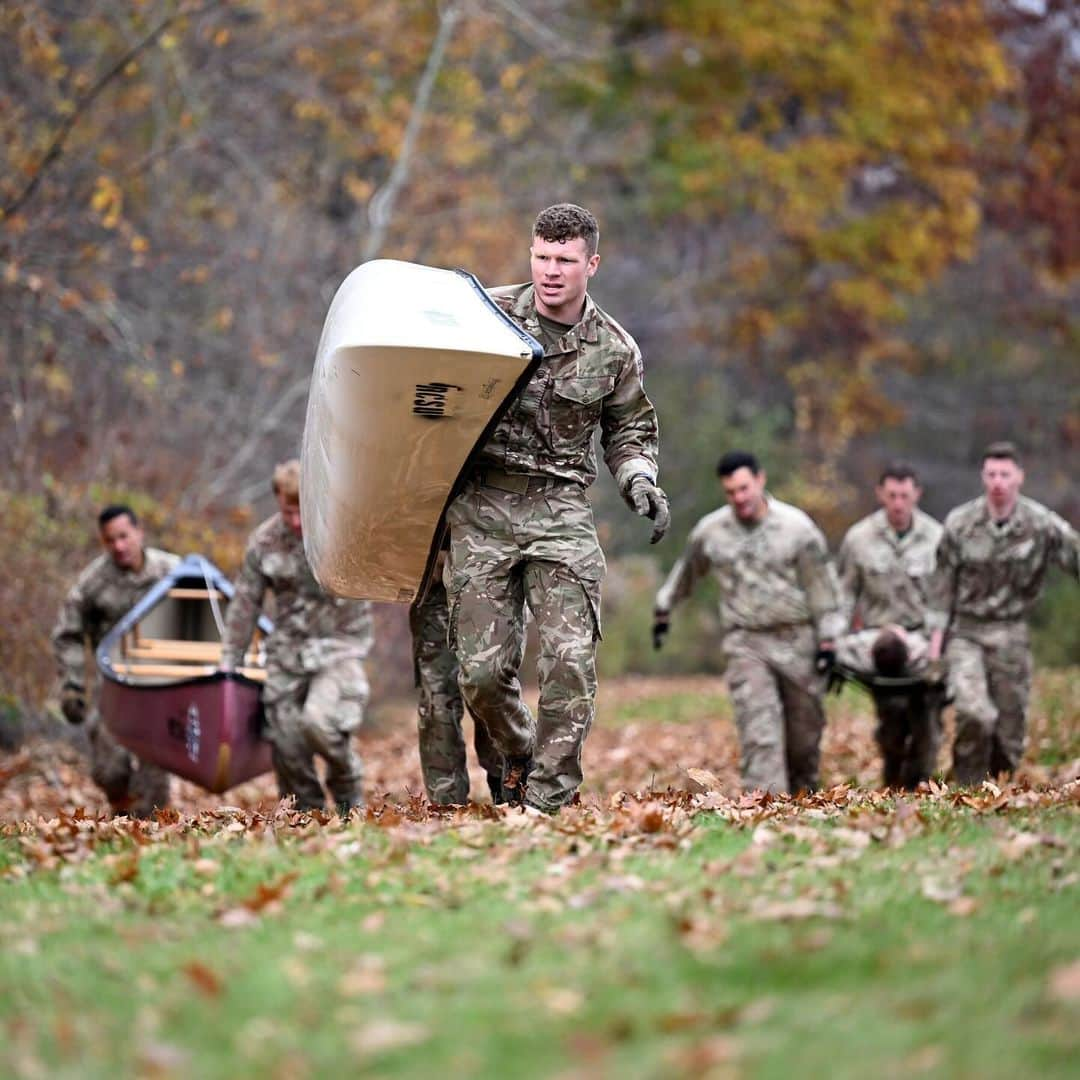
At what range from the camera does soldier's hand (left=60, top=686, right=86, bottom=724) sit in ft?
44.0

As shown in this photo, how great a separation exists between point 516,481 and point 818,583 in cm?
500

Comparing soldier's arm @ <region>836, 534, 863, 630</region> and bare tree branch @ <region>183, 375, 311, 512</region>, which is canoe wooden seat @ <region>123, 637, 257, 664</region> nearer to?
soldier's arm @ <region>836, 534, 863, 630</region>

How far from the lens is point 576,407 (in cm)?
849

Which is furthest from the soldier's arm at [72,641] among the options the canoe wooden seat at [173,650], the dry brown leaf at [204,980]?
the dry brown leaf at [204,980]

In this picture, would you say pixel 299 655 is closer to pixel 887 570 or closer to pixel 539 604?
pixel 539 604

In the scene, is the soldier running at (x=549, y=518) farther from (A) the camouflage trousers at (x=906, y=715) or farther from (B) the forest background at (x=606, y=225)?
(B) the forest background at (x=606, y=225)

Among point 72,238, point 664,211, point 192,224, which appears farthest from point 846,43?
point 72,238

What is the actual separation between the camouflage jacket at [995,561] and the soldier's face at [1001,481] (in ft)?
0.30

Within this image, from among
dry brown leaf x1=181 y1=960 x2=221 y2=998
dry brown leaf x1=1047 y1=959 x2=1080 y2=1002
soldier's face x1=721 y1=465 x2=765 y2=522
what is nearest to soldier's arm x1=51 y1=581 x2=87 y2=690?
soldier's face x1=721 y1=465 x2=765 y2=522

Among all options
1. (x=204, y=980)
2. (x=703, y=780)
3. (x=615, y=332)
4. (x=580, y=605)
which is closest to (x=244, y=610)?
(x=703, y=780)

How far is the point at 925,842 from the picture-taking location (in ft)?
23.2

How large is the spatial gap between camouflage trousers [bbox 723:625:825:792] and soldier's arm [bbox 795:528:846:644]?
0.64 ft

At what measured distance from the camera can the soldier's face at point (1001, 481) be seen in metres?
12.8

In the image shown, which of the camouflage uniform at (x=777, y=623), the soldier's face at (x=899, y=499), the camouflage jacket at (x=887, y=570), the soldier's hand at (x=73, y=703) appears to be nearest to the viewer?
the camouflage uniform at (x=777, y=623)
